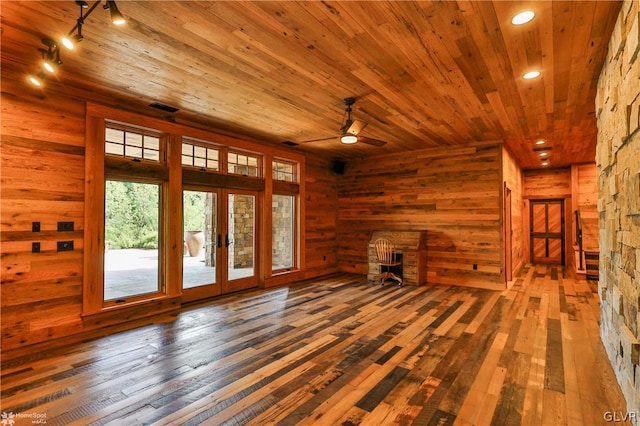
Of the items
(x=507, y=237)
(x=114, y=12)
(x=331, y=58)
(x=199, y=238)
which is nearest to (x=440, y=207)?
(x=507, y=237)

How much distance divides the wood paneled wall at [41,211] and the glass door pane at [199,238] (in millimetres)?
1307

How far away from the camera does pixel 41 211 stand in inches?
137

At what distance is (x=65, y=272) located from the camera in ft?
12.0

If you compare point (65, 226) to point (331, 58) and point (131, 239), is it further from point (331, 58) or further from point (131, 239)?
point (331, 58)

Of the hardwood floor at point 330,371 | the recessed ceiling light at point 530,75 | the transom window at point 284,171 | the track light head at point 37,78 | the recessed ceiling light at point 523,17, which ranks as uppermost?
the recessed ceiling light at point 523,17

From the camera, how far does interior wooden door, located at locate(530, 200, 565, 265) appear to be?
30.2 ft

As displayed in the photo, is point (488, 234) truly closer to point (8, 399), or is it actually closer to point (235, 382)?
point (235, 382)

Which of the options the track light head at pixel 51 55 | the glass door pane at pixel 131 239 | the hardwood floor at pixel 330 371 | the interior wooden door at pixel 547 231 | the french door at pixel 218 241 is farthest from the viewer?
the interior wooden door at pixel 547 231

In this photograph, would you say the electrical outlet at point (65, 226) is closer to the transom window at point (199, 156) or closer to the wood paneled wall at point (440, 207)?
the transom window at point (199, 156)

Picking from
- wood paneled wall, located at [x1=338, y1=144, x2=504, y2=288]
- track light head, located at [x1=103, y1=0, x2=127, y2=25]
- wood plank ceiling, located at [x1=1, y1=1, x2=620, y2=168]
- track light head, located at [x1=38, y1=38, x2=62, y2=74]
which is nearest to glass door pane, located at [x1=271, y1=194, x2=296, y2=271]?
wood paneled wall, located at [x1=338, y1=144, x2=504, y2=288]

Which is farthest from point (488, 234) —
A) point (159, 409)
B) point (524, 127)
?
point (159, 409)

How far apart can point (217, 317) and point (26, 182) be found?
261 cm

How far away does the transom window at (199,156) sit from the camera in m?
5.06

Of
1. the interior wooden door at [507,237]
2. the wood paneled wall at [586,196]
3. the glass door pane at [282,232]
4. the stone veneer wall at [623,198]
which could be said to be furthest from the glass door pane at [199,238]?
the wood paneled wall at [586,196]
